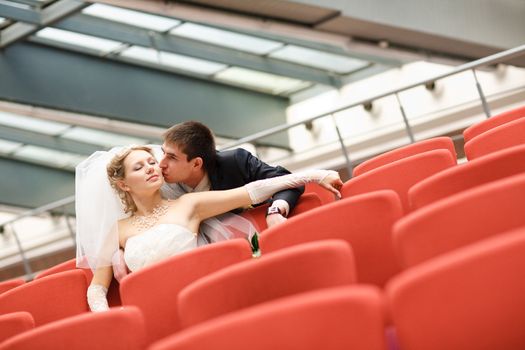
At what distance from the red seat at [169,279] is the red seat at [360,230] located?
0.49 ft

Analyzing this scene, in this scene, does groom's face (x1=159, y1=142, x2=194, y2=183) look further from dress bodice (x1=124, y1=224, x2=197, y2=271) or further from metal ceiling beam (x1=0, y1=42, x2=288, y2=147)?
metal ceiling beam (x1=0, y1=42, x2=288, y2=147)

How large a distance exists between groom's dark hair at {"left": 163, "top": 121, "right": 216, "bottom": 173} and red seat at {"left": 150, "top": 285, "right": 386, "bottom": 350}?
8.21ft

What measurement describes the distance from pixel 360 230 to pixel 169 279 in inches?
29.6

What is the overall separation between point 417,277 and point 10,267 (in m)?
9.93

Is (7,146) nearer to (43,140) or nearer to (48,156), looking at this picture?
(48,156)

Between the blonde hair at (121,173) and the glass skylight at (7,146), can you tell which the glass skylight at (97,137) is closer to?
the glass skylight at (7,146)

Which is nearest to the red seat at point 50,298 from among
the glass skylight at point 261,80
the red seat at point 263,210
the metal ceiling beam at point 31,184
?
the red seat at point 263,210

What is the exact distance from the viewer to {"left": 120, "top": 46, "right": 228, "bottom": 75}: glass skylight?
12.3 meters

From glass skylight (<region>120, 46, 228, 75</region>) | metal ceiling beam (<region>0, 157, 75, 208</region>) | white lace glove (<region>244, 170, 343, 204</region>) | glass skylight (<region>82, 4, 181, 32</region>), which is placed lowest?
→ white lace glove (<region>244, 170, 343, 204</region>)

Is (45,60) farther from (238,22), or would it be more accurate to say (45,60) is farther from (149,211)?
(149,211)

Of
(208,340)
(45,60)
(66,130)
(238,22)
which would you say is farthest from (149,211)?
(66,130)

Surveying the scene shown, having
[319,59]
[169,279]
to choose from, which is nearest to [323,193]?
[169,279]

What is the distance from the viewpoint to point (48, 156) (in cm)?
1655

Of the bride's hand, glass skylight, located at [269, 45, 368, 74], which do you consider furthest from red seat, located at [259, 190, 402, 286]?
glass skylight, located at [269, 45, 368, 74]
